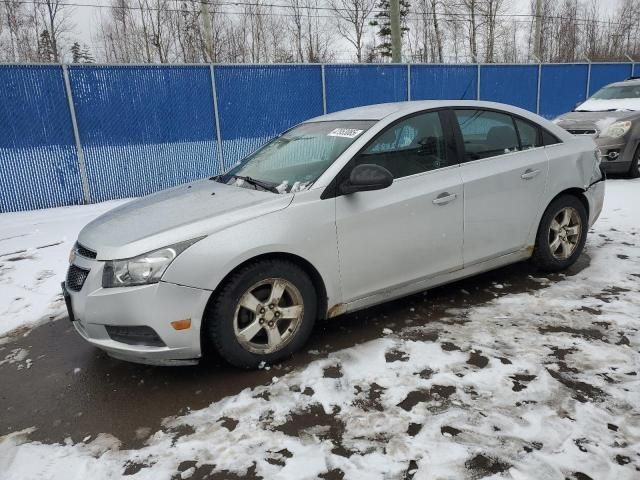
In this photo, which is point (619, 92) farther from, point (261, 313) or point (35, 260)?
point (35, 260)

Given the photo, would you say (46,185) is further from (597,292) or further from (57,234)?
(597,292)

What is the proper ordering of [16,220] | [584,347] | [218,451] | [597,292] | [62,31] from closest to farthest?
[218,451], [584,347], [597,292], [16,220], [62,31]

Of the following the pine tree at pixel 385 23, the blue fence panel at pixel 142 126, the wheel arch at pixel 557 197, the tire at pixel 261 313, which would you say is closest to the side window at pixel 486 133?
the wheel arch at pixel 557 197

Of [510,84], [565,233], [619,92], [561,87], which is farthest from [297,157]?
[561,87]

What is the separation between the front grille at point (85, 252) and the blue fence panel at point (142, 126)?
614cm

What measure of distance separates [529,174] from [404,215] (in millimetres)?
1347

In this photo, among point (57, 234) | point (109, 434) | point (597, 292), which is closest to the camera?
point (109, 434)

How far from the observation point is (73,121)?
27.8ft

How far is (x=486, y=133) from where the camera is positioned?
13.5 feet

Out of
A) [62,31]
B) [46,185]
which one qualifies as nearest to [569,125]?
[46,185]

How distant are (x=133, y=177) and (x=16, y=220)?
204 centimetres

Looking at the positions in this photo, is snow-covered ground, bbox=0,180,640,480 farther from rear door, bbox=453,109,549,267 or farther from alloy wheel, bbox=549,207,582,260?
alloy wheel, bbox=549,207,582,260

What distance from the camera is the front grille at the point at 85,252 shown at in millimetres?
3051

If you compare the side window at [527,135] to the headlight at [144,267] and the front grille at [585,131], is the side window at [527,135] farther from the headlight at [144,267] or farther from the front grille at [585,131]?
the front grille at [585,131]
